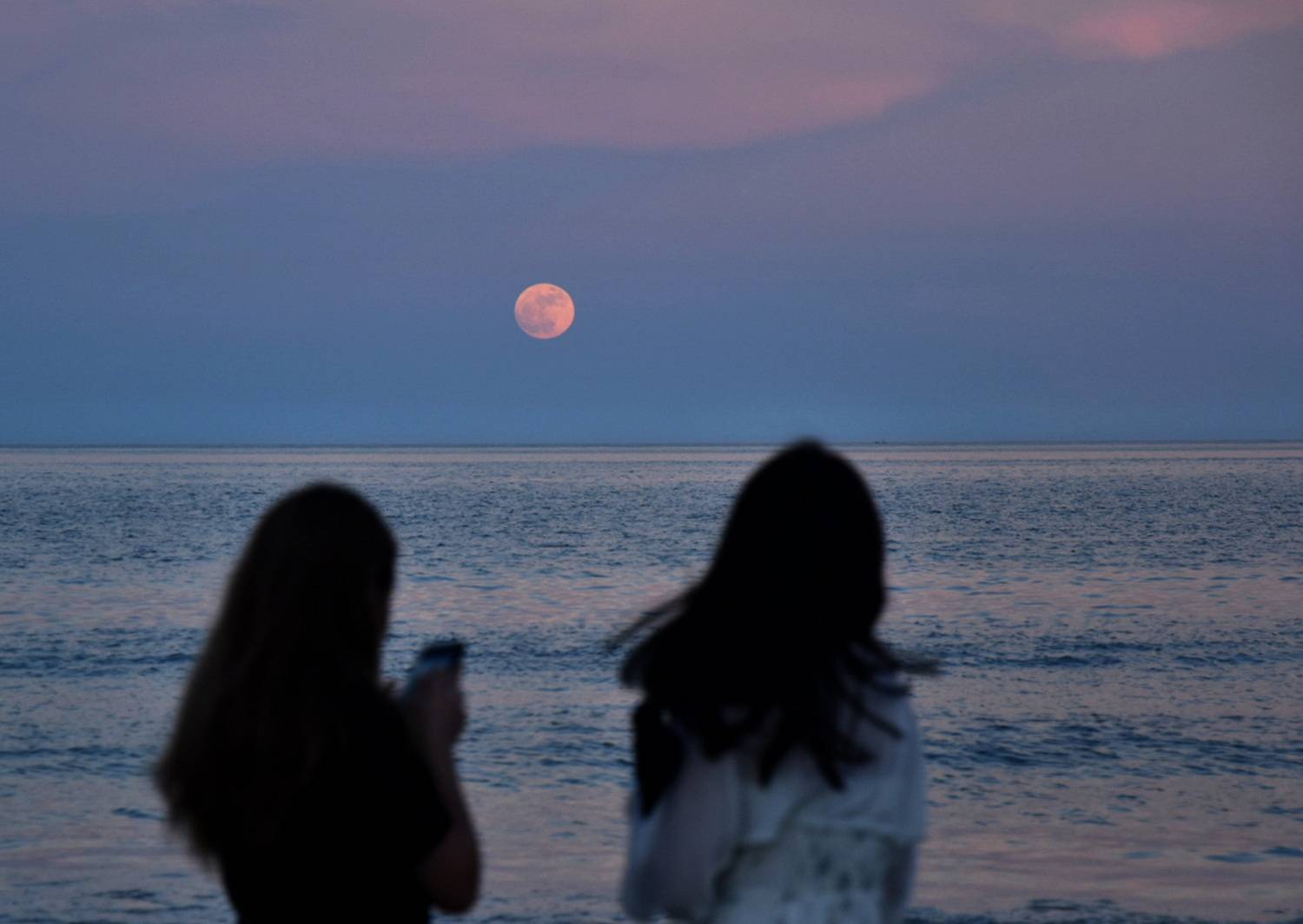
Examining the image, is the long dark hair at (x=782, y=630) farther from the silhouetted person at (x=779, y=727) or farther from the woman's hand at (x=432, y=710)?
the woman's hand at (x=432, y=710)

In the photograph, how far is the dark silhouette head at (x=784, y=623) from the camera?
2.23 metres

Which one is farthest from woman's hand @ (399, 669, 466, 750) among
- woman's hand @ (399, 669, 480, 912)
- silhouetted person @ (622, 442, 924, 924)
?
silhouetted person @ (622, 442, 924, 924)

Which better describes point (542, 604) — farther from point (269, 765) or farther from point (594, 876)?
point (269, 765)

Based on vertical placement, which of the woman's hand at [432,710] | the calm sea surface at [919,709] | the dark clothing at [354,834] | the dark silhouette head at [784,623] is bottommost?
the calm sea surface at [919,709]

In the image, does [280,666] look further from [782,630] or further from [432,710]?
[782,630]

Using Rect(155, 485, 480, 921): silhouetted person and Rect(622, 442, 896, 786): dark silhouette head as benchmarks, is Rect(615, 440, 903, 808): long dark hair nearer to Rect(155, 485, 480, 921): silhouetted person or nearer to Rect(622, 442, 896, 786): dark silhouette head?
Rect(622, 442, 896, 786): dark silhouette head

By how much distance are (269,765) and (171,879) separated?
6810 mm

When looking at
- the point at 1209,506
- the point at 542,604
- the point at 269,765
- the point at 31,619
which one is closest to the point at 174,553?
the point at 31,619

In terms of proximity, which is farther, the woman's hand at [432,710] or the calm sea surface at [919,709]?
the calm sea surface at [919,709]

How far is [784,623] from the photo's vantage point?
2.26 meters

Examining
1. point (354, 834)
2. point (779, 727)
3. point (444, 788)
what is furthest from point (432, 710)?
point (779, 727)

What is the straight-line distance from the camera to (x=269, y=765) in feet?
7.41

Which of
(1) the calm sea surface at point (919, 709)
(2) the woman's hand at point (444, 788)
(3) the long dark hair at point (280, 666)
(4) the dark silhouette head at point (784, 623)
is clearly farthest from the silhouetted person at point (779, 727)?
(1) the calm sea surface at point (919, 709)

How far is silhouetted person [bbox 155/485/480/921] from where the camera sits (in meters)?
2.26
